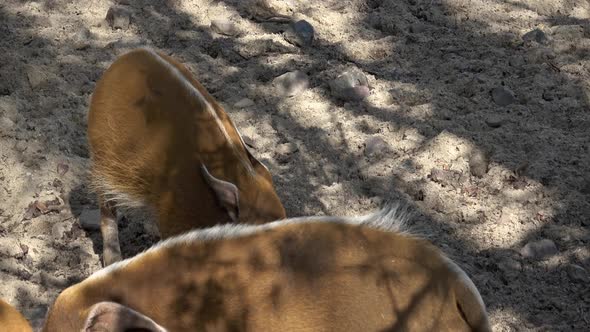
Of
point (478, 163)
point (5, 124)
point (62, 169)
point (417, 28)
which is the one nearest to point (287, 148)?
point (478, 163)

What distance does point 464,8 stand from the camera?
4.70 metres

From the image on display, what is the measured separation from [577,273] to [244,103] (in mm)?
1644

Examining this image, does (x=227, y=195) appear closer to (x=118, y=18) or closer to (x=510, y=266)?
(x=510, y=266)

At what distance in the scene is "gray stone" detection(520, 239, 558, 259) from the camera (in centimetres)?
337

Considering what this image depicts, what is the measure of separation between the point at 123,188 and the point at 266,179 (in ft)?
1.90

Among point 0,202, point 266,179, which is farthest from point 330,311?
point 0,202

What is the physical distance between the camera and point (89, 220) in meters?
3.61

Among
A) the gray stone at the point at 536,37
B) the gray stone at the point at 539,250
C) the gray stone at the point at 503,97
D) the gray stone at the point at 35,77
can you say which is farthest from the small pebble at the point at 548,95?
the gray stone at the point at 35,77

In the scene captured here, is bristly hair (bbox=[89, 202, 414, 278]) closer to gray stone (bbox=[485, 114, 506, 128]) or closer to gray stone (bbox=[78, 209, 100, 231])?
gray stone (bbox=[78, 209, 100, 231])

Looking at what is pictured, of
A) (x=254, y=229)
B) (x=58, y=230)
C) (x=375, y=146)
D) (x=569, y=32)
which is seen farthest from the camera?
(x=569, y=32)

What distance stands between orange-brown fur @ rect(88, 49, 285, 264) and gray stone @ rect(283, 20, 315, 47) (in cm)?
115

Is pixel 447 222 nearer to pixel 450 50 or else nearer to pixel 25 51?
pixel 450 50

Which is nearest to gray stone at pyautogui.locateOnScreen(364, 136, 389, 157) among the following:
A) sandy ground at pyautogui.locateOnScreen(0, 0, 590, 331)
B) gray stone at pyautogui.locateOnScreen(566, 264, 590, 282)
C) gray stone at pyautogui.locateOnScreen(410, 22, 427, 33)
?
sandy ground at pyautogui.locateOnScreen(0, 0, 590, 331)

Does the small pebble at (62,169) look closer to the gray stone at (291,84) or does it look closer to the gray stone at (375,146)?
the gray stone at (291,84)
